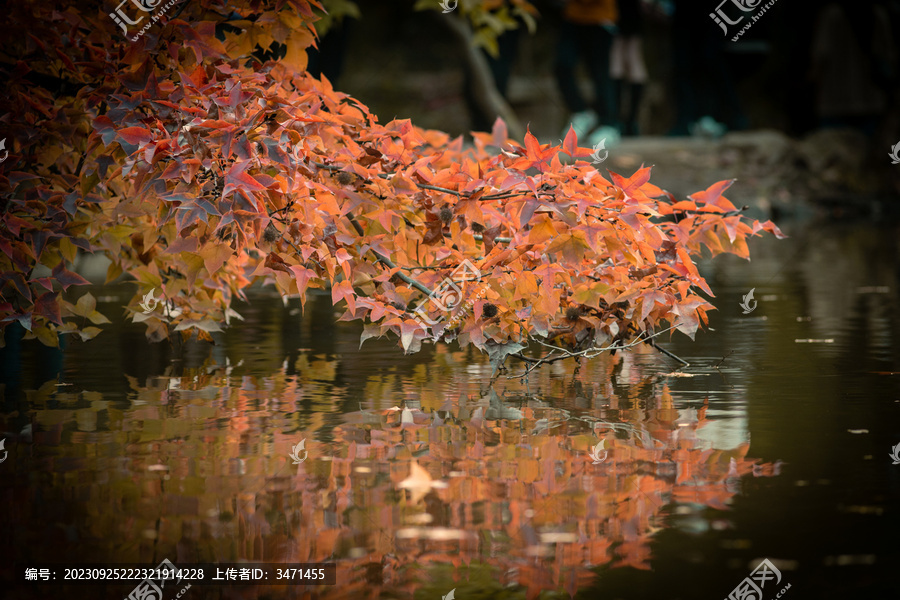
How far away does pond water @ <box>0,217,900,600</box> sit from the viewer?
6.86 feet

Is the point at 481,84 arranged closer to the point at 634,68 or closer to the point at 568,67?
the point at 568,67

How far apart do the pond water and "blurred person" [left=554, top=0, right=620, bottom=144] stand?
835 centimetres

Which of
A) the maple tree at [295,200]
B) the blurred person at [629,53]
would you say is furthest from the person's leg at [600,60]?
the maple tree at [295,200]

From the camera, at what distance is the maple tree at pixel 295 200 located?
11.6 feet

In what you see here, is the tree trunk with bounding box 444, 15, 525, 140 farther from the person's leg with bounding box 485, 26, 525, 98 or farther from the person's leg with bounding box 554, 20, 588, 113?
the person's leg with bounding box 554, 20, 588, 113

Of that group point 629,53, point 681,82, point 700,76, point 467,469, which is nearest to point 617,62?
point 629,53

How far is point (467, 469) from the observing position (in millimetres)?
2734

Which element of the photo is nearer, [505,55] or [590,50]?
[590,50]

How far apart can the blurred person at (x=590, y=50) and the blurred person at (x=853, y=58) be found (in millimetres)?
3942

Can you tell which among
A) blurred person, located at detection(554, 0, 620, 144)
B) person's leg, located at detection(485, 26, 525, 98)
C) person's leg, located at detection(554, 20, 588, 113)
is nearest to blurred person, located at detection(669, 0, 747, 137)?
blurred person, located at detection(554, 0, 620, 144)

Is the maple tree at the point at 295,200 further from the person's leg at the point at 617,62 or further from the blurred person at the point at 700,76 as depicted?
the blurred person at the point at 700,76

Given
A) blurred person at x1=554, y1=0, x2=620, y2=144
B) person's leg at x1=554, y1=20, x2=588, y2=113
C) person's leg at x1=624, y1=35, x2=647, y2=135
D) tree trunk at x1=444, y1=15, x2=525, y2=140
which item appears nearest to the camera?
blurred person at x1=554, y1=0, x2=620, y2=144

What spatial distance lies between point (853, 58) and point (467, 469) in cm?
1415

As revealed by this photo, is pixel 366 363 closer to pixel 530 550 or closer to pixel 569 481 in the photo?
pixel 569 481
